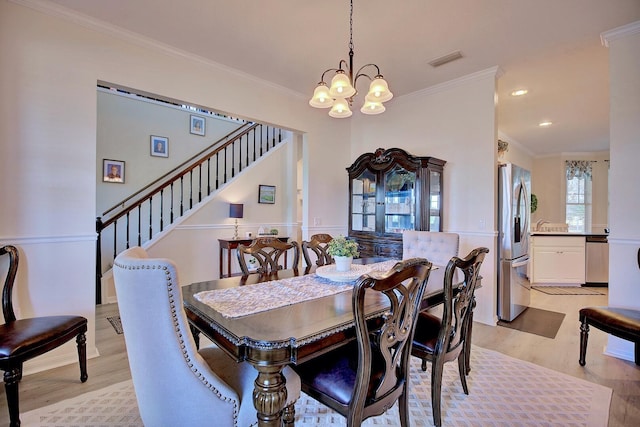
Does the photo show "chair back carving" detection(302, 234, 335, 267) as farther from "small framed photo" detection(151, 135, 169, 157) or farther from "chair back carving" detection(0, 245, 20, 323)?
"small framed photo" detection(151, 135, 169, 157)

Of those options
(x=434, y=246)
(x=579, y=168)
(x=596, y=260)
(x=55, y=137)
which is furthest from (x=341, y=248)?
(x=579, y=168)

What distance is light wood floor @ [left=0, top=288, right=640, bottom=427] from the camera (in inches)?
78.1

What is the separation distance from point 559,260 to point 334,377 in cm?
564

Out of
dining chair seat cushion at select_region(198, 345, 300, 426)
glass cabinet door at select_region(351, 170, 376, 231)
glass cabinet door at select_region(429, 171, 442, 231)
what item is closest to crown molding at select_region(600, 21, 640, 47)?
glass cabinet door at select_region(429, 171, 442, 231)

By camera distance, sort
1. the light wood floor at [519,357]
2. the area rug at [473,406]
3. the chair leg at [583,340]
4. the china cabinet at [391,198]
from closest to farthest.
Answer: the area rug at [473,406]
the light wood floor at [519,357]
the chair leg at [583,340]
the china cabinet at [391,198]

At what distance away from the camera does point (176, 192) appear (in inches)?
214

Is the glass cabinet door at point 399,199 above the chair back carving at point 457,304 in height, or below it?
above

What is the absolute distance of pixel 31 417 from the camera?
180 centimetres

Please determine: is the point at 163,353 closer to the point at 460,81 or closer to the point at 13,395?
the point at 13,395

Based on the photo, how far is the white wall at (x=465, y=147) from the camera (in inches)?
136

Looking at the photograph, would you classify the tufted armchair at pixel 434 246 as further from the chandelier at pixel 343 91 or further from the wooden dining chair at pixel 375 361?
the chandelier at pixel 343 91

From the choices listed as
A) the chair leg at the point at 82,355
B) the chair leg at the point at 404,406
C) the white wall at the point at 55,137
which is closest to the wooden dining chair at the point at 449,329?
the chair leg at the point at 404,406

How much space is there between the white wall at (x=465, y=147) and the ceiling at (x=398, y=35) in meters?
Answer: 0.22

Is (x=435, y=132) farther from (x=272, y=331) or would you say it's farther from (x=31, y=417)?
(x=31, y=417)
